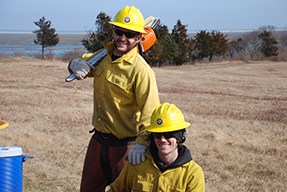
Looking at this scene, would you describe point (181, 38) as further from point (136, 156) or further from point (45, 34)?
point (136, 156)

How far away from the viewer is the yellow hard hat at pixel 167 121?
10.1 ft

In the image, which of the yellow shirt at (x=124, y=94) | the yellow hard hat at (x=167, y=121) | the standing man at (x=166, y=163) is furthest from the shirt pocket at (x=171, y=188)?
the yellow shirt at (x=124, y=94)

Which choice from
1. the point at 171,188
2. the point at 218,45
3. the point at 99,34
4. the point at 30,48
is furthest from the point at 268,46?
the point at 171,188

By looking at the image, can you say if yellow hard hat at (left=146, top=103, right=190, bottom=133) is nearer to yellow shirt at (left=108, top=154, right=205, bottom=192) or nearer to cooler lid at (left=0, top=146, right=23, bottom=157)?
yellow shirt at (left=108, top=154, right=205, bottom=192)

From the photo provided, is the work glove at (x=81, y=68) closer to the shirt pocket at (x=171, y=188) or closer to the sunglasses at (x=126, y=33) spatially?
the sunglasses at (x=126, y=33)

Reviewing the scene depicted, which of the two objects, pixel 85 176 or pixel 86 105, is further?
pixel 86 105

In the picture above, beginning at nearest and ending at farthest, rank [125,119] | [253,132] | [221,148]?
[125,119], [221,148], [253,132]

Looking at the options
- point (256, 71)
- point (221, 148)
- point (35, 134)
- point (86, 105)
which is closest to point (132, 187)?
point (221, 148)

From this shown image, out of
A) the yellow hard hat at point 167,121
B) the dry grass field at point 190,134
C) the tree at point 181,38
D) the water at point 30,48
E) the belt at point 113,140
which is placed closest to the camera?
the yellow hard hat at point 167,121

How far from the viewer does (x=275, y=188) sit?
18.9ft

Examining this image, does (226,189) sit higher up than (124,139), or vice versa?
(124,139)

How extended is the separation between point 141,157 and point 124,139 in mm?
518

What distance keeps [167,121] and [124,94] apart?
1.95 ft

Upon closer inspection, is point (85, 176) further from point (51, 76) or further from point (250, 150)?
point (51, 76)
